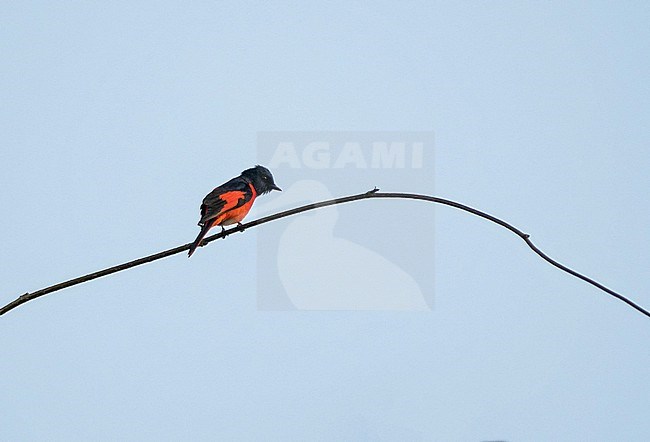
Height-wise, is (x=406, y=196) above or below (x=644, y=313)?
above

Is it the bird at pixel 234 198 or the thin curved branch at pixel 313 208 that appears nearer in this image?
the thin curved branch at pixel 313 208

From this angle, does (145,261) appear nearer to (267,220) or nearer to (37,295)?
(37,295)

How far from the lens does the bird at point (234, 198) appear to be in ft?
11.8

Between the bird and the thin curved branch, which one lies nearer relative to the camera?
the thin curved branch

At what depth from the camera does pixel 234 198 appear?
3893mm

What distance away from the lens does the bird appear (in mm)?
3598

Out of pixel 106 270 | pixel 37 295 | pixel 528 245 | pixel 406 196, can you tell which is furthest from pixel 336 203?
pixel 37 295

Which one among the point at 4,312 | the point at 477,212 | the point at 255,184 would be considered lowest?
the point at 4,312

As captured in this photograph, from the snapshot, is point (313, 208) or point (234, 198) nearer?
point (313, 208)

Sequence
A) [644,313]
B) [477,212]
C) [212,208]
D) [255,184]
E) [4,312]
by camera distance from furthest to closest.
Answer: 1. [255,184]
2. [212,208]
3. [477,212]
4. [644,313]
5. [4,312]

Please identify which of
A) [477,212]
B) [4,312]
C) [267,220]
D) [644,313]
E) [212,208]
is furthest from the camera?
[212,208]

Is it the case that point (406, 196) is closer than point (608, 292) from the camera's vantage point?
No

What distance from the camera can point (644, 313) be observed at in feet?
5.81

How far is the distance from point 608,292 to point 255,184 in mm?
2702
